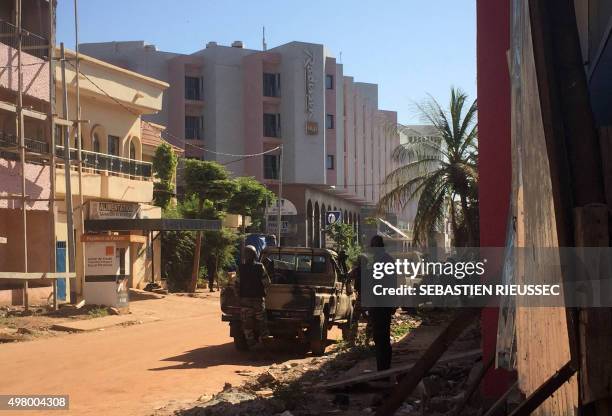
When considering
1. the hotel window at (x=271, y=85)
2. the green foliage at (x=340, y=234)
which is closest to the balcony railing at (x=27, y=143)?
the green foliage at (x=340, y=234)

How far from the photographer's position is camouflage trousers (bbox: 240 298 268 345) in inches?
510

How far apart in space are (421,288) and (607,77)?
1328cm

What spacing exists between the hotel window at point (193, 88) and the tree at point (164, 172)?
77.6 feet

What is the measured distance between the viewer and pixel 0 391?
9.39 meters

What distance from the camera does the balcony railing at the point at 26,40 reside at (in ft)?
70.9

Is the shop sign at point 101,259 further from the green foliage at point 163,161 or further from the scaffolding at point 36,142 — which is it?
the green foliage at point 163,161

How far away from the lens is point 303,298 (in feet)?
43.5

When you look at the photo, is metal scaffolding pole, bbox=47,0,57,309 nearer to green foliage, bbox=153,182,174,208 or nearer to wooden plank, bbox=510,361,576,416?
green foliage, bbox=153,182,174,208

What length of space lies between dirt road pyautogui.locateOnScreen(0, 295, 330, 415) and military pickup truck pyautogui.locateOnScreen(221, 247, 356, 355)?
0.58 meters

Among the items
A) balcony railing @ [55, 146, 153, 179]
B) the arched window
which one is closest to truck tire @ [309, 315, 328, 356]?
balcony railing @ [55, 146, 153, 179]

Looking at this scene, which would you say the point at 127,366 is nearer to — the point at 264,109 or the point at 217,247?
the point at 217,247

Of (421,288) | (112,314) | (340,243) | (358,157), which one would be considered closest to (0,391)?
(421,288)

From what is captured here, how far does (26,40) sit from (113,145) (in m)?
6.52

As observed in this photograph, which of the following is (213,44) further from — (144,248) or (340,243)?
(144,248)
